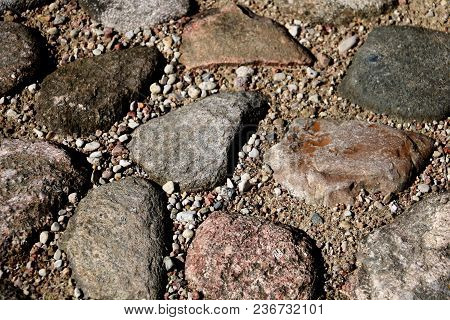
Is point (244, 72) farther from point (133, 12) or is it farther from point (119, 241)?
point (119, 241)

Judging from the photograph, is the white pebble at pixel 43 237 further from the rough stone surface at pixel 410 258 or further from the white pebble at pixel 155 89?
the rough stone surface at pixel 410 258

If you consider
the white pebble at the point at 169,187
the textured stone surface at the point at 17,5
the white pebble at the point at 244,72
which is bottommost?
the white pebble at the point at 169,187

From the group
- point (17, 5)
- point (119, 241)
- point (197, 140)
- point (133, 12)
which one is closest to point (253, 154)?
point (197, 140)

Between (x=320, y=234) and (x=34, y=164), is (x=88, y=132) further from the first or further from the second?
(x=320, y=234)

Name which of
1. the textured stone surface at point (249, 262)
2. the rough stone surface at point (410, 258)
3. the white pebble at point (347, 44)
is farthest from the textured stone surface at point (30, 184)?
the white pebble at point (347, 44)

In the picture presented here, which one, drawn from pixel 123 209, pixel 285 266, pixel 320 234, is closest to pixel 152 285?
pixel 123 209
